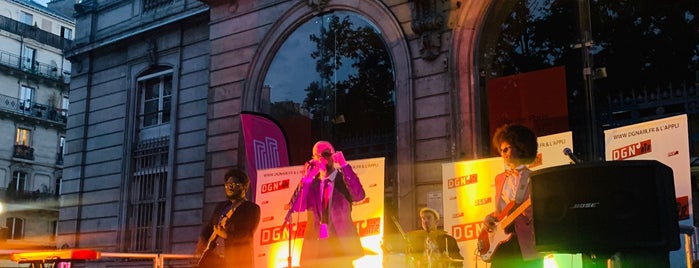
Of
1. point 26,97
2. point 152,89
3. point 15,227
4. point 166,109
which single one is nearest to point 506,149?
point 166,109

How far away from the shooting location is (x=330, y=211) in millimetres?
7680

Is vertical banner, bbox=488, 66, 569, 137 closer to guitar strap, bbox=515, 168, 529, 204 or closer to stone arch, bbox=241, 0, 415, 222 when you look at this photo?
stone arch, bbox=241, 0, 415, 222

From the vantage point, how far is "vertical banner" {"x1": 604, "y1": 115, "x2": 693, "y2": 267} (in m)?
6.82

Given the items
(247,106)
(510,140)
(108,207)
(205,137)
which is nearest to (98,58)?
(108,207)

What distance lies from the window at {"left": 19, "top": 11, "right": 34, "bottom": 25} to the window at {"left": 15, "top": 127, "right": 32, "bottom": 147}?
7087mm

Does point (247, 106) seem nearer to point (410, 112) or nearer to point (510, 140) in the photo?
point (410, 112)

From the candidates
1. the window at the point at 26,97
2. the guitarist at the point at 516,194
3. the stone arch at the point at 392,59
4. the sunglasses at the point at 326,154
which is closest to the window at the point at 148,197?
the stone arch at the point at 392,59

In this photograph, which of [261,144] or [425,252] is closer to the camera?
[425,252]

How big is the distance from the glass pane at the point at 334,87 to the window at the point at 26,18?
110ft

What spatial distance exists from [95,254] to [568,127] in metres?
6.43

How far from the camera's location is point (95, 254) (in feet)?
17.9

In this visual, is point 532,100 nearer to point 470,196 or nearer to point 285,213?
point 470,196

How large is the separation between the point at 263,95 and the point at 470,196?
18.8 feet

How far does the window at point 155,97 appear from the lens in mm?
15516
